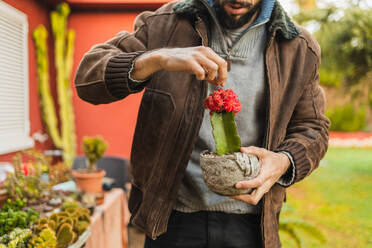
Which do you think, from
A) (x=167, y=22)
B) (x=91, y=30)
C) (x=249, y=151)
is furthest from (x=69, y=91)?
(x=249, y=151)

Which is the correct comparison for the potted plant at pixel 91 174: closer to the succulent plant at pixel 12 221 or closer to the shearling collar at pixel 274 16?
the succulent plant at pixel 12 221

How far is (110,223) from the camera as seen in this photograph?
293 centimetres

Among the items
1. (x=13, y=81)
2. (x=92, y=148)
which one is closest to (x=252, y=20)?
(x=92, y=148)

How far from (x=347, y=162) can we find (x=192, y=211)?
11.3 meters

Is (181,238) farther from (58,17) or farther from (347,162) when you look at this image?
(347,162)

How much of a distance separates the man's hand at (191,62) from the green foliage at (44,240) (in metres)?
0.96

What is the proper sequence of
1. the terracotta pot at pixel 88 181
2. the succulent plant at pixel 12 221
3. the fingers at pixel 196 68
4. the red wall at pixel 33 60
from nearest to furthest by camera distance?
the fingers at pixel 196 68, the succulent plant at pixel 12 221, the terracotta pot at pixel 88 181, the red wall at pixel 33 60

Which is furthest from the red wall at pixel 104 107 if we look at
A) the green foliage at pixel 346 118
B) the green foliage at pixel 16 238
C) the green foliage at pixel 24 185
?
the green foliage at pixel 346 118

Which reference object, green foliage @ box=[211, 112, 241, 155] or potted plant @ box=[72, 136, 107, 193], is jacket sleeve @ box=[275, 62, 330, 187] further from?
potted plant @ box=[72, 136, 107, 193]

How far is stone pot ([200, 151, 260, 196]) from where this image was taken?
1.25m

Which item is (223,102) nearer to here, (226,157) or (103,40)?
(226,157)

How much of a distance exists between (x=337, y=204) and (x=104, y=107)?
16.6ft

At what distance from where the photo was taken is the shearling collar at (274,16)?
1512 mm

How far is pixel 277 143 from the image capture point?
1.54 m
